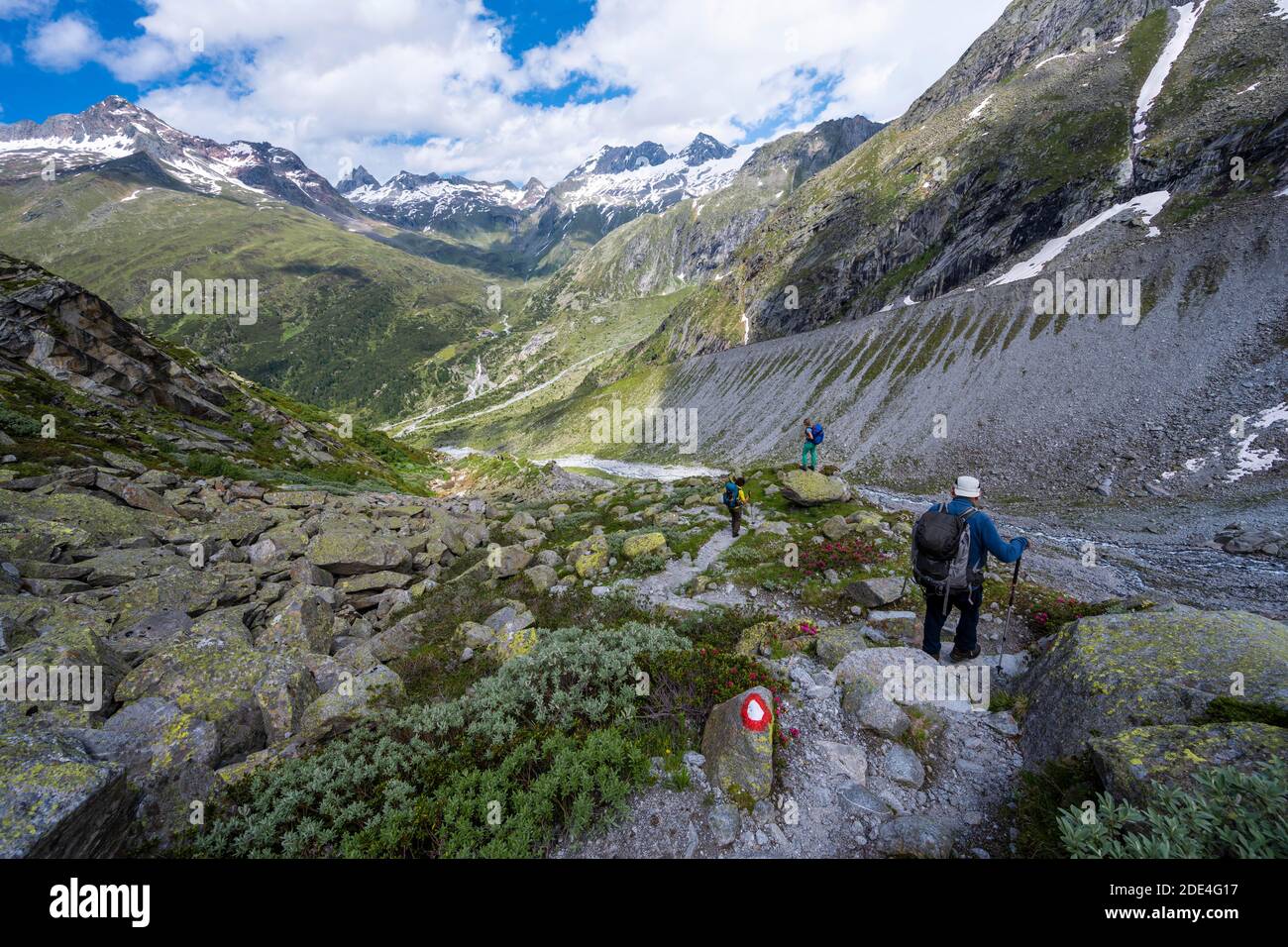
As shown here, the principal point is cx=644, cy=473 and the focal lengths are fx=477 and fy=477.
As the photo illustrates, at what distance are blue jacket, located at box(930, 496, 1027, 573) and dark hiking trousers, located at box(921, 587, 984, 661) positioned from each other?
1.74 ft


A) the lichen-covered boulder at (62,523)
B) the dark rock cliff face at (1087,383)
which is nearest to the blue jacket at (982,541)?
the lichen-covered boulder at (62,523)

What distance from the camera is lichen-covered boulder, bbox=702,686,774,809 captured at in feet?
18.3

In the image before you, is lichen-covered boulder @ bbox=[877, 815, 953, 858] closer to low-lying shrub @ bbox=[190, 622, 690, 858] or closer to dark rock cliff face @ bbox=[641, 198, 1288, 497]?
low-lying shrub @ bbox=[190, 622, 690, 858]

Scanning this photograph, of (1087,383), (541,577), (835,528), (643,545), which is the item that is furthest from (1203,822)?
(1087,383)

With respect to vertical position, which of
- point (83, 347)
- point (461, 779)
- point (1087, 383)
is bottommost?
point (461, 779)

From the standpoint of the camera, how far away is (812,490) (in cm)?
1986

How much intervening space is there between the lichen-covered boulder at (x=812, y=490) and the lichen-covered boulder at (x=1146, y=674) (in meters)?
12.9

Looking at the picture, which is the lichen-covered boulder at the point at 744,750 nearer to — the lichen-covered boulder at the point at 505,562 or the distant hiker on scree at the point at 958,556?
the distant hiker on scree at the point at 958,556

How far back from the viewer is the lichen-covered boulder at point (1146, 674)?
5.09 m

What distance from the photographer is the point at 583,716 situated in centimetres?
720

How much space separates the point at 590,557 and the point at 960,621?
402 inches

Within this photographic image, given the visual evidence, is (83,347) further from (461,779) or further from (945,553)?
(945,553)

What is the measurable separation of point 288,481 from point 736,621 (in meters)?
25.1

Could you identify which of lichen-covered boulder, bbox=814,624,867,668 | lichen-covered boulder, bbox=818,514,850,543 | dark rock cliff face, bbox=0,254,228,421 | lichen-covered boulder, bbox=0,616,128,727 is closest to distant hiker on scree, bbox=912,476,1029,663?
lichen-covered boulder, bbox=814,624,867,668
